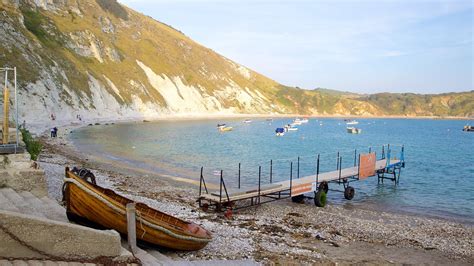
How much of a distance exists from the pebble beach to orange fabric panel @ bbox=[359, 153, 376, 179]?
6376mm

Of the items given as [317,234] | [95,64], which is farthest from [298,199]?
[95,64]

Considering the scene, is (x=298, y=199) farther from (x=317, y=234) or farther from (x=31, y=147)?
(x=31, y=147)

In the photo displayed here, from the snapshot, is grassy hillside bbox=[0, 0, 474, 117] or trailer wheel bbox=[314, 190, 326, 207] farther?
grassy hillside bbox=[0, 0, 474, 117]

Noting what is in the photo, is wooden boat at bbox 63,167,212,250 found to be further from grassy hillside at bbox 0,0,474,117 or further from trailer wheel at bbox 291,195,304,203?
grassy hillside at bbox 0,0,474,117

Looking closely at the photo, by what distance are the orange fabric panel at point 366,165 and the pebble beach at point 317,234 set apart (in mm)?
6376

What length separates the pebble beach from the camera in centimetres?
1396

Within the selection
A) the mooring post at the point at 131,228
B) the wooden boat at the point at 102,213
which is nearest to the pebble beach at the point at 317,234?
the wooden boat at the point at 102,213

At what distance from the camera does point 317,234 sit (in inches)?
688

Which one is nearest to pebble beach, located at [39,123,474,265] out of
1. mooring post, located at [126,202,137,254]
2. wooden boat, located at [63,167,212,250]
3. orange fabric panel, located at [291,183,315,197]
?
orange fabric panel, located at [291,183,315,197]

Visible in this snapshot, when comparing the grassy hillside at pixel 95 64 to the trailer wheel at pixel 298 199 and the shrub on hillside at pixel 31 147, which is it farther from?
the trailer wheel at pixel 298 199

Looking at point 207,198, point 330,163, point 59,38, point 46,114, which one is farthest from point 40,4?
point 207,198

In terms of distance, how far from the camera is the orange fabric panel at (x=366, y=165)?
31.3 metres

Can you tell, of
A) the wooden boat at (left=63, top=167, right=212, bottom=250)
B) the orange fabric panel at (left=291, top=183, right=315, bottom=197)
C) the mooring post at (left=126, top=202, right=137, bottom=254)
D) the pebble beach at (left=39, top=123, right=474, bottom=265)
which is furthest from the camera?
the orange fabric panel at (left=291, top=183, right=315, bottom=197)

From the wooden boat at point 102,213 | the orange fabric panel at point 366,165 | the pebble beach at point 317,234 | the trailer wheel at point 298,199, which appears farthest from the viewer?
the orange fabric panel at point 366,165
